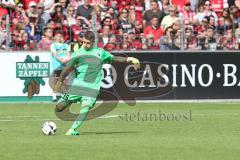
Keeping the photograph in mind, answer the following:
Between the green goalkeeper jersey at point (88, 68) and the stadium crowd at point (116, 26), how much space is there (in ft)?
33.7

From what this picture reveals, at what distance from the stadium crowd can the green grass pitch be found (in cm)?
303

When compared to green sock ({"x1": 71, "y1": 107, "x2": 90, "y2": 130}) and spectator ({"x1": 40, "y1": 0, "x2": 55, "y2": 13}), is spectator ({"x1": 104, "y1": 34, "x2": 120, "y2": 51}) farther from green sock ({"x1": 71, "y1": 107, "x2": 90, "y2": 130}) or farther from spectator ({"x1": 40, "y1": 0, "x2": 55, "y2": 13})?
green sock ({"x1": 71, "y1": 107, "x2": 90, "y2": 130})

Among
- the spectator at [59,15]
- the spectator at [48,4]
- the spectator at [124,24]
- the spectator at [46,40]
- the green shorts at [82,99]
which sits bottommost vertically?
the green shorts at [82,99]

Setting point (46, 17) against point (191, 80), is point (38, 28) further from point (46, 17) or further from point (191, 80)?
point (191, 80)

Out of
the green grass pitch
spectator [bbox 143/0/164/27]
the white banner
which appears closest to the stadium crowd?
spectator [bbox 143/0/164/27]

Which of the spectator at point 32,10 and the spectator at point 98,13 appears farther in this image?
the spectator at point 32,10

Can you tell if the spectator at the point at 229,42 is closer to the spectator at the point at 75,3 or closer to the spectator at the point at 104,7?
the spectator at the point at 104,7

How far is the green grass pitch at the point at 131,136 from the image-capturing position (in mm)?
13180

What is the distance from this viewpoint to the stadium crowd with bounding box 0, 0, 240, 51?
2762 centimetres

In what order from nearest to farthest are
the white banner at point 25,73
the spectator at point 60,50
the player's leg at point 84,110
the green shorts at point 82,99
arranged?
the player's leg at point 84,110, the green shorts at point 82,99, the spectator at point 60,50, the white banner at point 25,73

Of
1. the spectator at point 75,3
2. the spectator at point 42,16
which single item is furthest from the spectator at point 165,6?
the spectator at point 42,16

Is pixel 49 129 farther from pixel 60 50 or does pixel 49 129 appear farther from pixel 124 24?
pixel 124 24

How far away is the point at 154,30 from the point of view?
93.0 feet

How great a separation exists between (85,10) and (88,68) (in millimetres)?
12166
